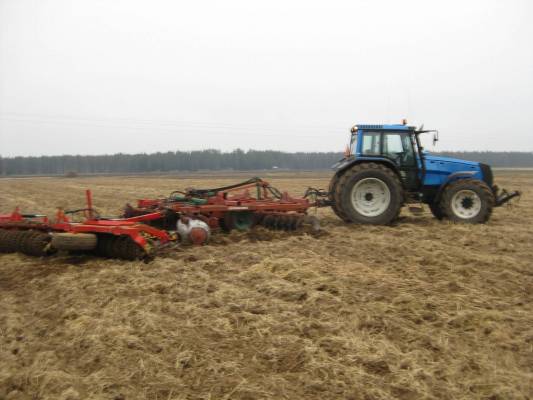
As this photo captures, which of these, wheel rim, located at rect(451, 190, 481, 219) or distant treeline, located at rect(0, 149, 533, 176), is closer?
wheel rim, located at rect(451, 190, 481, 219)

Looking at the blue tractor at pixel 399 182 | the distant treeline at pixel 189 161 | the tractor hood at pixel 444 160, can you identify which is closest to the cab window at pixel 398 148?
the blue tractor at pixel 399 182

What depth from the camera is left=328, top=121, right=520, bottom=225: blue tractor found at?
782 cm

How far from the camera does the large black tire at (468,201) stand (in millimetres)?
7836

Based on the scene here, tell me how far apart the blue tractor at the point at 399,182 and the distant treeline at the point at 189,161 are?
66134 mm

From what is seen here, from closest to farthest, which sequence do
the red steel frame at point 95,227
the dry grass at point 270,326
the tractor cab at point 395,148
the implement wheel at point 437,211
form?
1. the dry grass at point 270,326
2. the red steel frame at point 95,227
3. the tractor cab at point 395,148
4. the implement wheel at point 437,211

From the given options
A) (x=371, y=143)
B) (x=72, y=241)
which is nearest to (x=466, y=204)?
(x=371, y=143)

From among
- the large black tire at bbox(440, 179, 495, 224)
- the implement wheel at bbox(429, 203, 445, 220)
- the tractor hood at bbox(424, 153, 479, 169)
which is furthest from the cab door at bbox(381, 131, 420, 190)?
the large black tire at bbox(440, 179, 495, 224)

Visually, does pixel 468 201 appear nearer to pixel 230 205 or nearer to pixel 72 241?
pixel 230 205

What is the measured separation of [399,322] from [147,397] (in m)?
1.96

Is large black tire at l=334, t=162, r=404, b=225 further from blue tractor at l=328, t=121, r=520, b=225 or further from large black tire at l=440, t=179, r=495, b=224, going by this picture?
large black tire at l=440, t=179, r=495, b=224

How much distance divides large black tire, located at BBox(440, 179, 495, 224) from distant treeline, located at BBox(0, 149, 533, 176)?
6650 cm

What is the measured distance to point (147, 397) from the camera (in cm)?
248

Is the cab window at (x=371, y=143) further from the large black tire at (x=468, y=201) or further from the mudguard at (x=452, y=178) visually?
the large black tire at (x=468, y=201)

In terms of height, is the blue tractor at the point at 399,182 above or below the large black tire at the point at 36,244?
above
